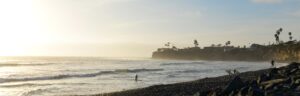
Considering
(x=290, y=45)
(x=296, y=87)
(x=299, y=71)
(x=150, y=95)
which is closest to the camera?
(x=296, y=87)

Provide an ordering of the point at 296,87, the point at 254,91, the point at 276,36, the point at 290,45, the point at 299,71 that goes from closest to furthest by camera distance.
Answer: the point at 254,91 < the point at 296,87 < the point at 299,71 < the point at 290,45 < the point at 276,36

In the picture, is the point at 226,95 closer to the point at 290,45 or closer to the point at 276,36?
the point at 290,45

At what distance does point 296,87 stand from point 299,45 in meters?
121

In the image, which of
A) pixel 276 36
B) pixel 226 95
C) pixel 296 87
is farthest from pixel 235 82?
pixel 276 36

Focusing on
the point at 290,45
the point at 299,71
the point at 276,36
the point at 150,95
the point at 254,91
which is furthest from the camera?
the point at 276,36

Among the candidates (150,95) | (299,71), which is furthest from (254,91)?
(150,95)

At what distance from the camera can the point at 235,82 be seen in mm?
18219

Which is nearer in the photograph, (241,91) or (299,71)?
(241,91)

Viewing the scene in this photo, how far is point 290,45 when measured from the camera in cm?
14575

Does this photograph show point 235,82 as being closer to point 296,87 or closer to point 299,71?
point 296,87

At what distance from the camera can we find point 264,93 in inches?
620

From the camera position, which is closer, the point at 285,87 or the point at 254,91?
the point at 254,91

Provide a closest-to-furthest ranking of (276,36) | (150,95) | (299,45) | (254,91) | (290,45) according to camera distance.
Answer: (254,91) < (150,95) < (299,45) < (290,45) < (276,36)

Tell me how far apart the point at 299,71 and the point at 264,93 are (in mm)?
6709
